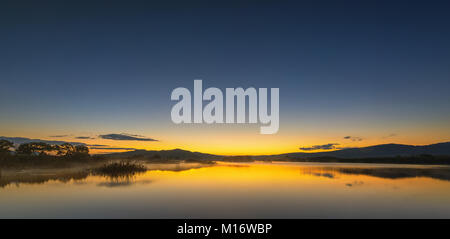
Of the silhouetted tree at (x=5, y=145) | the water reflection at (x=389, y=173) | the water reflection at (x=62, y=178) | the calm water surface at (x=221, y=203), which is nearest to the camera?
the calm water surface at (x=221, y=203)

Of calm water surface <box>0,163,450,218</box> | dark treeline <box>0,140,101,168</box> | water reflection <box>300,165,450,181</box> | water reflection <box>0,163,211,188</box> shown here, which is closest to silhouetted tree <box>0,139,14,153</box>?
dark treeline <box>0,140,101,168</box>

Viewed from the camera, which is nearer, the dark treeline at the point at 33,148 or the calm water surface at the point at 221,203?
the calm water surface at the point at 221,203

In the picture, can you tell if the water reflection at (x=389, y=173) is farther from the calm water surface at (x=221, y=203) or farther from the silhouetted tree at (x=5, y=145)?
the silhouetted tree at (x=5, y=145)

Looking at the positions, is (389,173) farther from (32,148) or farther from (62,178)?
(32,148)

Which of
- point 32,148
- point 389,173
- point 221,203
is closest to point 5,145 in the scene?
point 32,148

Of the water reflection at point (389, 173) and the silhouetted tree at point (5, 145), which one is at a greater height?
the silhouetted tree at point (5, 145)

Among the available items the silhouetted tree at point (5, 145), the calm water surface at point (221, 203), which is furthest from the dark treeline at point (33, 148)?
the calm water surface at point (221, 203)

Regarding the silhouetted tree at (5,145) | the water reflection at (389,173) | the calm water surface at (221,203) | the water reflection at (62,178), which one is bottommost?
the water reflection at (389,173)

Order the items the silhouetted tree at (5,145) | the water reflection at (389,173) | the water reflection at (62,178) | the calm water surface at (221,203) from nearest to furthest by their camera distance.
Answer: the calm water surface at (221,203) < the water reflection at (62,178) < the water reflection at (389,173) < the silhouetted tree at (5,145)

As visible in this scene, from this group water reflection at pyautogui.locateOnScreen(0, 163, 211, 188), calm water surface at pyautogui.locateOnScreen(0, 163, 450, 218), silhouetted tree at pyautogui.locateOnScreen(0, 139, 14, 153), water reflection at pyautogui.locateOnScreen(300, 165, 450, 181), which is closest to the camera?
calm water surface at pyautogui.locateOnScreen(0, 163, 450, 218)

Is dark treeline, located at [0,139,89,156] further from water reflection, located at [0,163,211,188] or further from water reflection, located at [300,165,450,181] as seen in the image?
water reflection, located at [300,165,450,181]

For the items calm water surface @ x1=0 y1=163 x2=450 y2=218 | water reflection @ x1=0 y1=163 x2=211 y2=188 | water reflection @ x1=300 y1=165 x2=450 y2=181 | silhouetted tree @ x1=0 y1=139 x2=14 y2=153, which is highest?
silhouetted tree @ x1=0 y1=139 x2=14 y2=153
